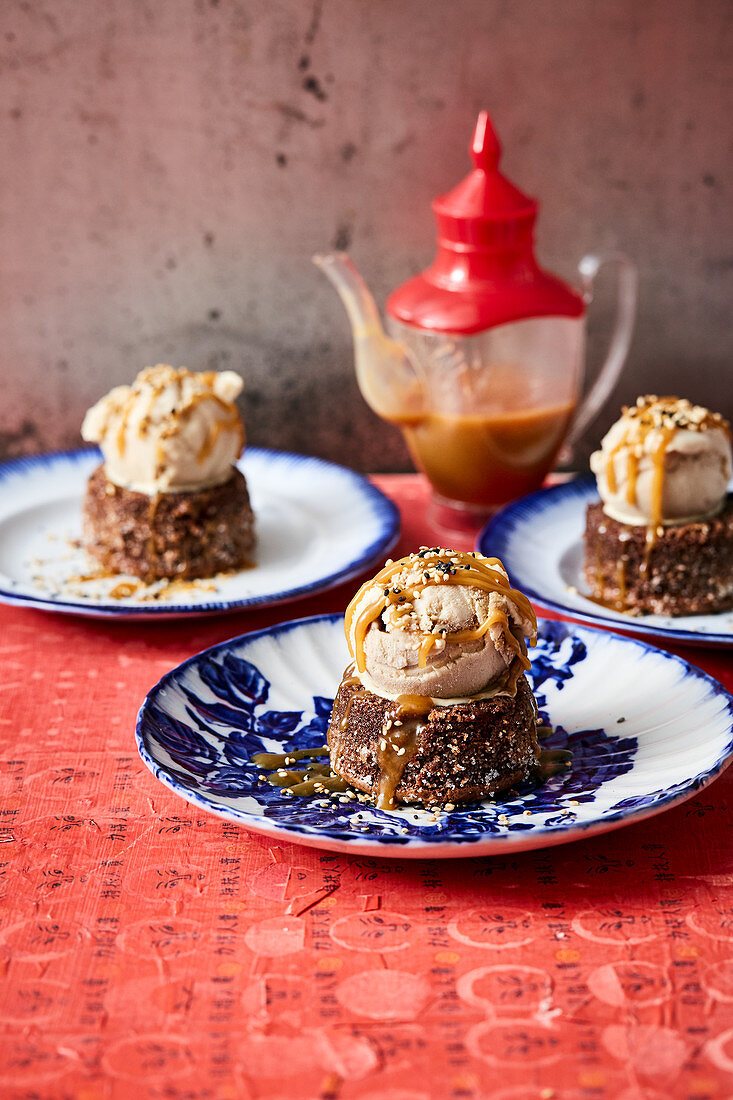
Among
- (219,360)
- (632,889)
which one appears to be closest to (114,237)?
(219,360)

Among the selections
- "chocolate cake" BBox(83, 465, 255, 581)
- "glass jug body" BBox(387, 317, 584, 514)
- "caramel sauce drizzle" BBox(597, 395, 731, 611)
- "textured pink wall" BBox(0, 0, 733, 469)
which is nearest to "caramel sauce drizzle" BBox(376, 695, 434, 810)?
"caramel sauce drizzle" BBox(597, 395, 731, 611)

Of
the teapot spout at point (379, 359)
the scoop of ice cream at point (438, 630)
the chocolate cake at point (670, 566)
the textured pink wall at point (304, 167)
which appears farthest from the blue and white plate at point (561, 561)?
Answer: the textured pink wall at point (304, 167)

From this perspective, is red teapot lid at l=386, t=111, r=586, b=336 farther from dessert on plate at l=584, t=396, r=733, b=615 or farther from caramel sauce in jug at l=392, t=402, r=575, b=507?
dessert on plate at l=584, t=396, r=733, b=615

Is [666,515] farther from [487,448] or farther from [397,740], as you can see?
[397,740]

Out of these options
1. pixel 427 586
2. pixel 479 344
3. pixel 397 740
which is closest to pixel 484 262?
pixel 479 344

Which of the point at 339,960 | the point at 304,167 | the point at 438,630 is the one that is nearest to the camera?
the point at 339,960

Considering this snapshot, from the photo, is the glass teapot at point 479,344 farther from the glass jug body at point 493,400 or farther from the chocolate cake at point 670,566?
the chocolate cake at point 670,566
